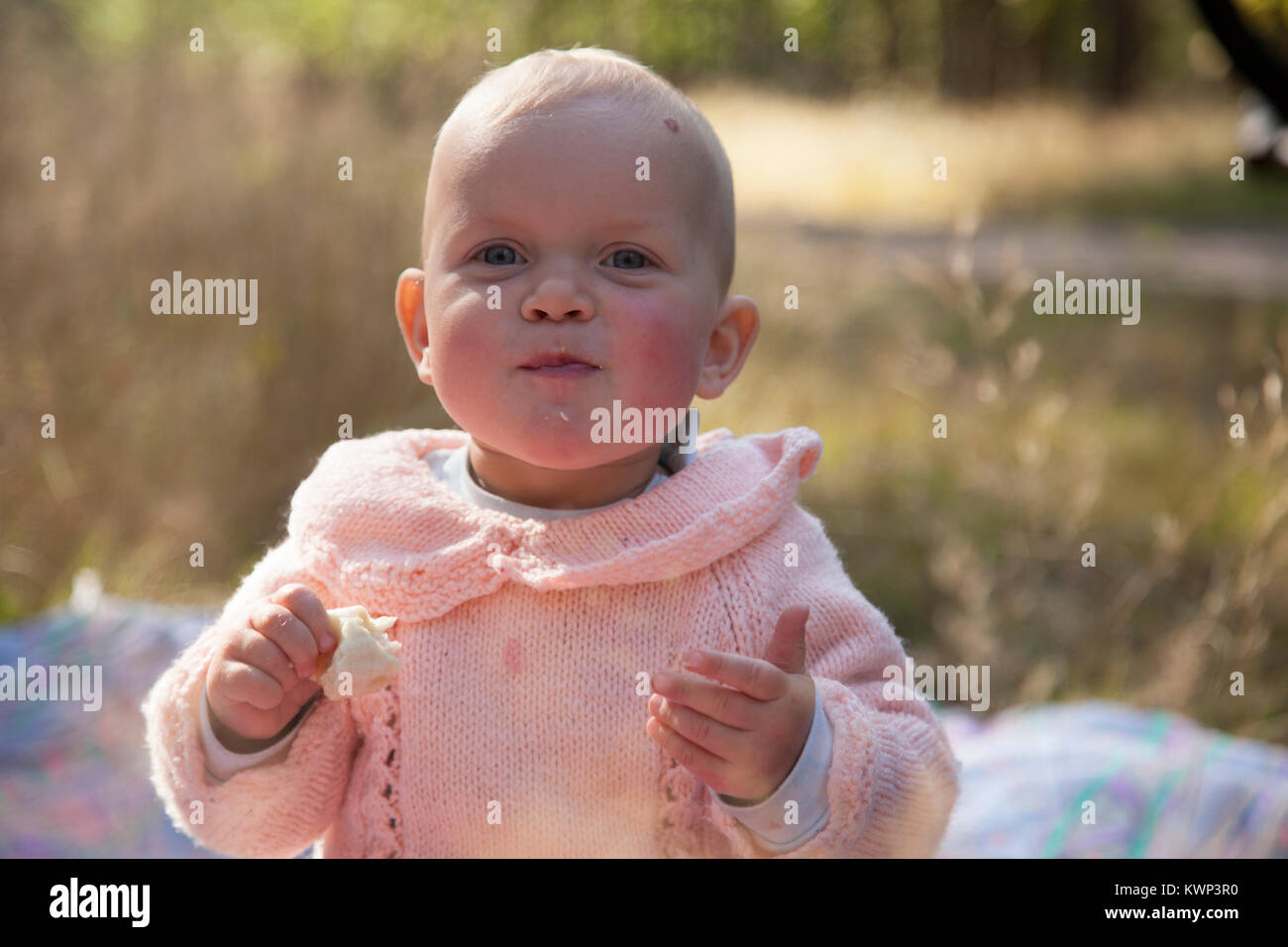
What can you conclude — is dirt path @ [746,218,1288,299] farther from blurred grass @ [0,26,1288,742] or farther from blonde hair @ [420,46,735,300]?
blonde hair @ [420,46,735,300]

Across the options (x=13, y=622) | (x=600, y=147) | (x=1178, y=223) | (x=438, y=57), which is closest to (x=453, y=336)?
(x=600, y=147)

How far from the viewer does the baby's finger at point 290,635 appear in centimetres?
155

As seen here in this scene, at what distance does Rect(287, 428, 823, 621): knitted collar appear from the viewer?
170 cm

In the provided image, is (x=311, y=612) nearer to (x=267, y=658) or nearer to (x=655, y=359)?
(x=267, y=658)

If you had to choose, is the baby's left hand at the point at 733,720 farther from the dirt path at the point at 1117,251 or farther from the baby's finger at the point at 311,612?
the dirt path at the point at 1117,251

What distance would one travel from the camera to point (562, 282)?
5.30 feet

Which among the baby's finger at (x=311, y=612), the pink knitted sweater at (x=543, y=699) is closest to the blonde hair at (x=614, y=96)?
the pink knitted sweater at (x=543, y=699)

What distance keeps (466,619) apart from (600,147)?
0.65m

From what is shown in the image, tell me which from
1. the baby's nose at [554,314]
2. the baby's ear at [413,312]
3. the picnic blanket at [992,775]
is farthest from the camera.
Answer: the picnic blanket at [992,775]

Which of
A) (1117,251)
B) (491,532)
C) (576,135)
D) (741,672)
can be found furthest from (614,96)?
(1117,251)

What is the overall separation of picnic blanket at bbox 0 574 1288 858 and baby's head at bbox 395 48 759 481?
60.3 inches

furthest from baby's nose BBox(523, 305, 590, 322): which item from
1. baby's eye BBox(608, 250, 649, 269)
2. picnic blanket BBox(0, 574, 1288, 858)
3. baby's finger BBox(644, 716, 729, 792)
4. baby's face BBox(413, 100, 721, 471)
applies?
picnic blanket BBox(0, 574, 1288, 858)

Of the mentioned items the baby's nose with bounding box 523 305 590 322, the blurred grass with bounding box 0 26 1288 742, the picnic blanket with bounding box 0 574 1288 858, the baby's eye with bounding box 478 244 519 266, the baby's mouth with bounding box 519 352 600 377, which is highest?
the baby's eye with bounding box 478 244 519 266

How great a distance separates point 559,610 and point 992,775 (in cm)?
177
